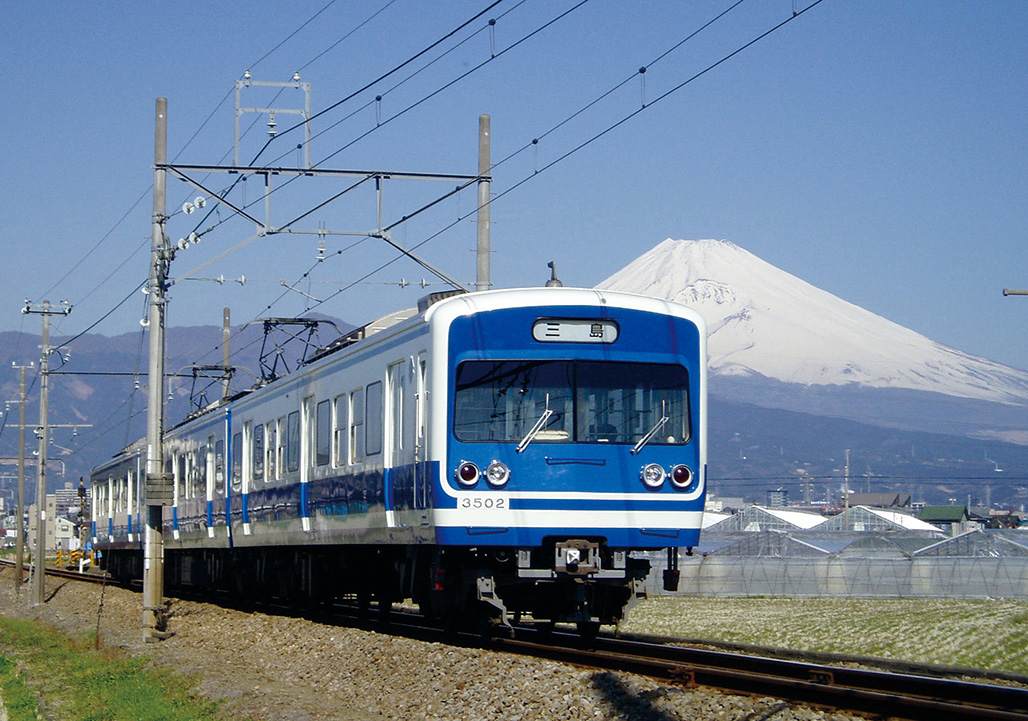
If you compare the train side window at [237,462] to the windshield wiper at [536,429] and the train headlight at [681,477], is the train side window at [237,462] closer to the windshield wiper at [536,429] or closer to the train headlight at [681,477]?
the windshield wiper at [536,429]

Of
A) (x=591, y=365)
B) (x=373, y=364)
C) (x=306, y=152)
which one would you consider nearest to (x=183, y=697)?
(x=373, y=364)

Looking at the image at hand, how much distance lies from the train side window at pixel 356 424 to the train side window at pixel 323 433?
899 mm

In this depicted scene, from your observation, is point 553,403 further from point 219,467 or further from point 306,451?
point 219,467

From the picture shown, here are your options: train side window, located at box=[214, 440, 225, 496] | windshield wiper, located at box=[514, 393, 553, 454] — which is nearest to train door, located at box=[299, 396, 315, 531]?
windshield wiper, located at box=[514, 393, 553, 454]

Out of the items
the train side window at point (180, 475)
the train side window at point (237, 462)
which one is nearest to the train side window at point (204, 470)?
the train side window at point (180, 475)

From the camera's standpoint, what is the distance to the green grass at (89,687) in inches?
512

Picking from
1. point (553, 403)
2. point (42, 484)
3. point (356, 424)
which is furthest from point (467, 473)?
point (42, 484)

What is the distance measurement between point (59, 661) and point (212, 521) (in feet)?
17.8

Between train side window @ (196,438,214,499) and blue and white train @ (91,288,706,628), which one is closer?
blue and white train @ (91,288,706,628)

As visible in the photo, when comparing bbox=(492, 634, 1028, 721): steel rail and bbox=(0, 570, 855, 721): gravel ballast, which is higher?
bbox=(492, 634, 1028, 721): steel rail

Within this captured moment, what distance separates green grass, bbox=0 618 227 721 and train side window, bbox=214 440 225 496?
11.2ft

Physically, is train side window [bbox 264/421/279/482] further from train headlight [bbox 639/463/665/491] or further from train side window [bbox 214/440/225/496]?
train headlight [bbox 639/463/665/491]

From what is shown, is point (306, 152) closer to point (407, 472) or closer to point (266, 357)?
point (266, 357)

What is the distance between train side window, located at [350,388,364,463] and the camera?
15764 mm
